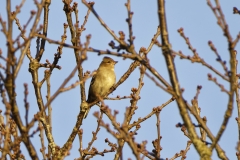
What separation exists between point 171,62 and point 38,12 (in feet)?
3.72

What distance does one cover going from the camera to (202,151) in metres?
3.86

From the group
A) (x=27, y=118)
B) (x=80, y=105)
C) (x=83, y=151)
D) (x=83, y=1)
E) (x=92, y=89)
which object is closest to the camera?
(x=27, y=118)

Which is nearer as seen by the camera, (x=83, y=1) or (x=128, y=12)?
(x=128, y=12)

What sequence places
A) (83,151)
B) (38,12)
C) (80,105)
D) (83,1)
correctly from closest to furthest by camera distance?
(38,12) < (83,1) < (83,151) < (80,105)

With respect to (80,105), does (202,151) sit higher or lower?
lower

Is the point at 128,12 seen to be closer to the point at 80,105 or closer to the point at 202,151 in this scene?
the point at 202,151

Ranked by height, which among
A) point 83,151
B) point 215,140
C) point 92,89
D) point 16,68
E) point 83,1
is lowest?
point 215,140

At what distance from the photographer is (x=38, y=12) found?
3.88 meters

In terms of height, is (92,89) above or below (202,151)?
above

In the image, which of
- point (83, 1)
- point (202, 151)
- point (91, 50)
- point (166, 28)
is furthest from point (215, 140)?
point (83, 1)

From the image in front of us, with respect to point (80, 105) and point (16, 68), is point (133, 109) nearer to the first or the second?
point (80, 105)

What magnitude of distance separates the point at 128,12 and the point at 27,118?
48.6 inches

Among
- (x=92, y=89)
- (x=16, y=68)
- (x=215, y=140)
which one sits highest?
(x=92, y=89)

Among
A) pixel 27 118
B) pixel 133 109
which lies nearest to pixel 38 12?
pixel 27 118
